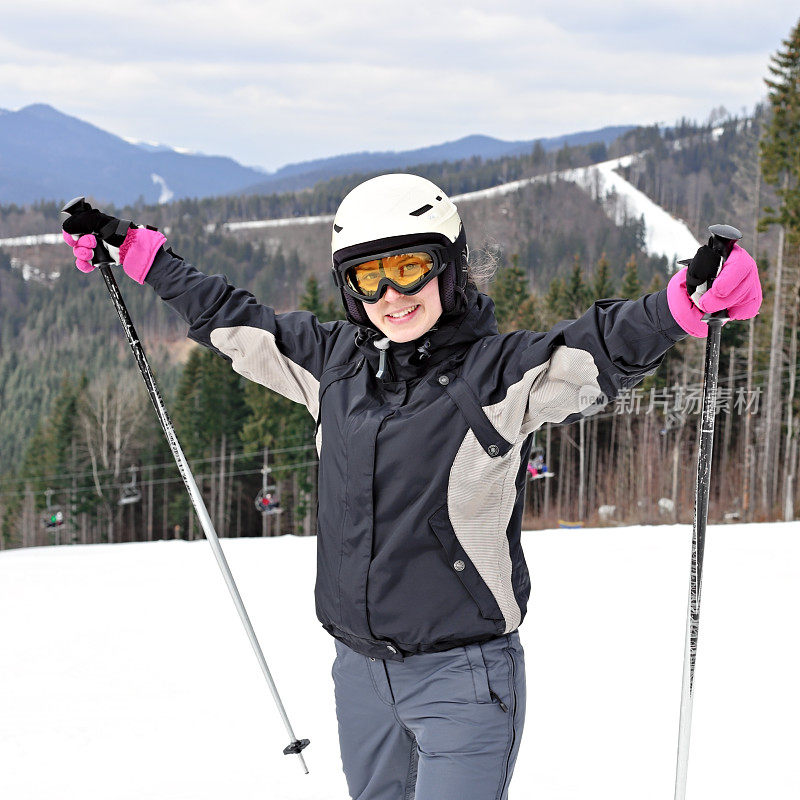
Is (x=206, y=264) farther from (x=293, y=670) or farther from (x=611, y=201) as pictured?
(x=293, y=670)

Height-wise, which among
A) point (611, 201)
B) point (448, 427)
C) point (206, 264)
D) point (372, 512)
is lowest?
point (372, 512)

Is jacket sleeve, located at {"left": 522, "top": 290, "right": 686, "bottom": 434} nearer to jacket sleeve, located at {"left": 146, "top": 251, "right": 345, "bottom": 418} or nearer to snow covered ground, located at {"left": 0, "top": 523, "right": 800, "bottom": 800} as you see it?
jacket sleeve, located at {"left": 146, "top": 251, "right": 345, "bottom": 418}

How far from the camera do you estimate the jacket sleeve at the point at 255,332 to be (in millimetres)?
2363

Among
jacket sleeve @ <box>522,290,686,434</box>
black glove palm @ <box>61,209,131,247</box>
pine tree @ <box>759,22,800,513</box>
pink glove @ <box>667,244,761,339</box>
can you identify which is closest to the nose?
jacket sleeve @ <box>522,290,686,434</box>

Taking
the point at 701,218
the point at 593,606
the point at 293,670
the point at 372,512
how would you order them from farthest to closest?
the point at 701,218 < the point at 593,606 < the point at 293,670 < the point at 372,512

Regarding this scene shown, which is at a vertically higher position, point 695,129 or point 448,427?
point 695,129

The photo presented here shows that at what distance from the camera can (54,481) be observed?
43.4 m

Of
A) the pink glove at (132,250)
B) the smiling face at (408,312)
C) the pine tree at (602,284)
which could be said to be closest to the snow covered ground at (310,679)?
the pink glove at (132,250)

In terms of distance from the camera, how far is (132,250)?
2.59 m

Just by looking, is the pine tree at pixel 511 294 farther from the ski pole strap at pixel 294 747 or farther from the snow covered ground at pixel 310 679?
the ski pole strap at pixel 294 747

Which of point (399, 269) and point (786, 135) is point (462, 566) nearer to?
point (399, 269)

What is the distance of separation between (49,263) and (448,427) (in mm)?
123203

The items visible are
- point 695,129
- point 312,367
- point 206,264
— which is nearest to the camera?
point 312,367

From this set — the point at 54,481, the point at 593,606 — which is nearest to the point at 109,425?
the point at 54,481
